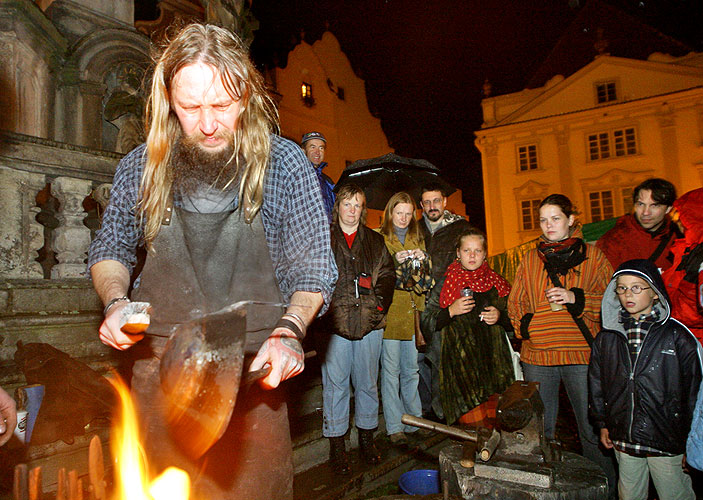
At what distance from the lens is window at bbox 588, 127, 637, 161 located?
27.4m

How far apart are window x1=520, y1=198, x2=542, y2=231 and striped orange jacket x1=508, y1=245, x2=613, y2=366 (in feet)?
84.6

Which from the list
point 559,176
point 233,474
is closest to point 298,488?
point 233,474

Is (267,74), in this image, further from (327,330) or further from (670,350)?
(670,350)

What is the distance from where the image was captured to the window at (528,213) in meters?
28.8

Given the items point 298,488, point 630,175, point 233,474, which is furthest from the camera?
point 630,175

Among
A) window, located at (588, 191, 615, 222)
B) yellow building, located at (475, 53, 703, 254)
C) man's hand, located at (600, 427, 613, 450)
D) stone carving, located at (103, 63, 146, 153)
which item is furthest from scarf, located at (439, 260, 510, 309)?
window, located at (588, 191, 615, 222)

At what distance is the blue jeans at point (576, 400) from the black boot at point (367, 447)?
165 cm

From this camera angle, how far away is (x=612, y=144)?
27781 millimetres

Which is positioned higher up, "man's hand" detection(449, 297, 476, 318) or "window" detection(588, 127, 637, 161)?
"window" detection(588, 127, 637, 161)

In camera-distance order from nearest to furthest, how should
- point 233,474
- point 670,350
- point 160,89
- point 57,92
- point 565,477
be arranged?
point 233,474 → point 160,89 → point 565,477 → point 670,350 → point 57,92

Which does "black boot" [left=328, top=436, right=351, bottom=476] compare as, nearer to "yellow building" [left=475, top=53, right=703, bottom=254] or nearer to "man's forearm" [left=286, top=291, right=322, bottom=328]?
"man's forearm" [left=286, top=291, right=322, bottom=328]

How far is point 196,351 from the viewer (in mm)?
1206

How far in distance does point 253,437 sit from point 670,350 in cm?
340

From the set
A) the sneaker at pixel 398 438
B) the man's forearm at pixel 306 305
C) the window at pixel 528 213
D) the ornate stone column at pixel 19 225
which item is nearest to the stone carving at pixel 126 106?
the ornate stone column at pixel 19 225
